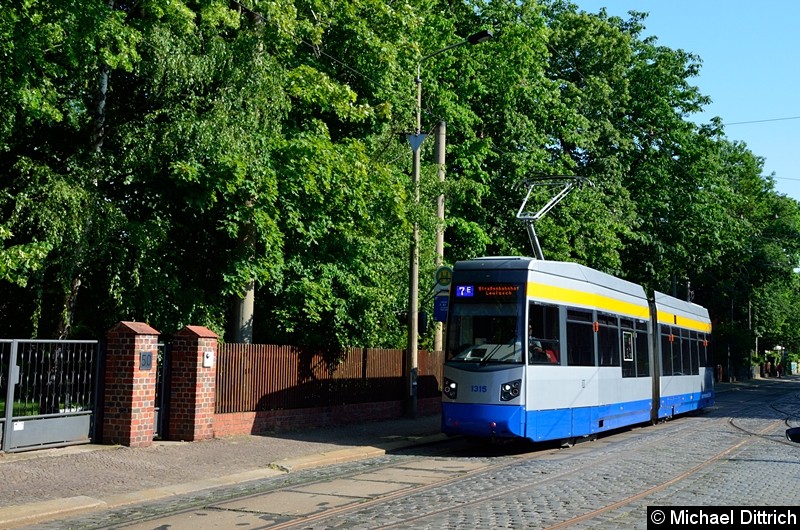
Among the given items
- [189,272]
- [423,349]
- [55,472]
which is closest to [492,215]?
[423,349]

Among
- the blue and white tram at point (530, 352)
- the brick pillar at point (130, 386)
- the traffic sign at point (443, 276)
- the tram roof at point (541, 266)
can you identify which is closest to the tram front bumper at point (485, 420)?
the blue and white tram at point (530, 352)

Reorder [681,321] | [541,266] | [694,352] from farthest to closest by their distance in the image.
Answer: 1. [694,352]
2. [681,321]
3. [541,266]

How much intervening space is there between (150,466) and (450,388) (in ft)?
17.0

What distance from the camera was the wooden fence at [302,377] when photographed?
1694 centimetres

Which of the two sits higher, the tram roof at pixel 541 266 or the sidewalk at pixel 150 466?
the tram roof at pixel 541 266

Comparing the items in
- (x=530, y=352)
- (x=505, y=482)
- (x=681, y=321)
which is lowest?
(x=505, y=482)

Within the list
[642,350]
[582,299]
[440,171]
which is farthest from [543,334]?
[440,171]

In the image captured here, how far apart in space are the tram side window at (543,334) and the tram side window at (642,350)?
502 cm

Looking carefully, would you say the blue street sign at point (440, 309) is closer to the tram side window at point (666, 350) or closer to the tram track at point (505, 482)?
the tram track at point (505, 482)

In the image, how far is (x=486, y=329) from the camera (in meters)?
15.0

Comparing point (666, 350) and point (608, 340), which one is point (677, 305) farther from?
point (608, 340)

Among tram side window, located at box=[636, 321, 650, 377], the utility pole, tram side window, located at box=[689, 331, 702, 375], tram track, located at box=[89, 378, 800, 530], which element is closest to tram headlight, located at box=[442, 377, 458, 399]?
tram track, located at box=[89, 378, 800, 530]

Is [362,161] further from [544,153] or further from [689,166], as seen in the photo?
[689,166]

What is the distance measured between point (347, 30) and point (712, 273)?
148ft
